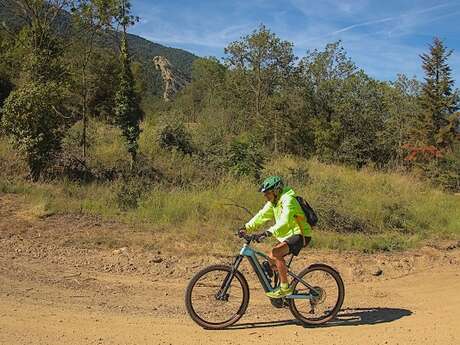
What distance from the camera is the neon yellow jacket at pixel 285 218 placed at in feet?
19.3

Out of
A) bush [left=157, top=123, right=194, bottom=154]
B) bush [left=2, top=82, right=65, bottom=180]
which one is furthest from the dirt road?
bush [left=157, top=123, right=194, bottom=154]

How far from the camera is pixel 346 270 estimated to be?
8.59 meters

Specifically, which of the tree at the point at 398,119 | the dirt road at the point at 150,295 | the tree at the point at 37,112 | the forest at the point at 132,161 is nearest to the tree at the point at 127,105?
the forest at the point at 132,161

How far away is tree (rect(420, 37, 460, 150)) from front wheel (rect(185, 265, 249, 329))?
30.2 meters

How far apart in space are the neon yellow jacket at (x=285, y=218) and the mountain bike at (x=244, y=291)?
0.28m

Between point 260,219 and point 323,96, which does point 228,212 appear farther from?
point 323,96

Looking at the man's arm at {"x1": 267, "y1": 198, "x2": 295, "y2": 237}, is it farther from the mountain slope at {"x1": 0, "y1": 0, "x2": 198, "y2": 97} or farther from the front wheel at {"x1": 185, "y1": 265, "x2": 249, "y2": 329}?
the mountain slope at {"x1": 0, "y1": 0, "x2": 198, "y2": 97}

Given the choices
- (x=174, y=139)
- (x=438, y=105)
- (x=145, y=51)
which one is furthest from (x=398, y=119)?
(x=145, y=51)

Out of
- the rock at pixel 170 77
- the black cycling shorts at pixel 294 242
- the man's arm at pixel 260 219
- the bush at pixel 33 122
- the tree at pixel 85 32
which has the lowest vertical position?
the black cycling shorts at pixel 294 242

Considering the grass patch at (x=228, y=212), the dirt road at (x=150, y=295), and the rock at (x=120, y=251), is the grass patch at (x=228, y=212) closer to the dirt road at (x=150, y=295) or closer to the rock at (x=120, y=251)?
the rock at (x=120, y=251)

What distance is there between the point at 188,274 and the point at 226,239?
5.86 ft

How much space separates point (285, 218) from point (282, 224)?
8 centimetres

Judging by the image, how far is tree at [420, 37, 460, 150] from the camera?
1341 inches

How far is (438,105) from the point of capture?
36219 millimetres
